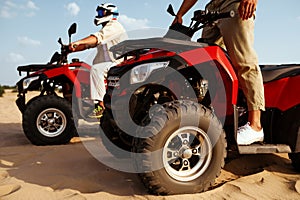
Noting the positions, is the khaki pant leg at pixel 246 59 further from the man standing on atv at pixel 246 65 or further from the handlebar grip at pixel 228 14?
the handlebar grip at pixel 228 14

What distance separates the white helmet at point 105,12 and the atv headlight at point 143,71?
3210 millimetres

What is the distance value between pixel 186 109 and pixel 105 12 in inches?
151

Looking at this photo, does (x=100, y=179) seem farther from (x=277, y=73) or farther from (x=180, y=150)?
(x=277, y=73)

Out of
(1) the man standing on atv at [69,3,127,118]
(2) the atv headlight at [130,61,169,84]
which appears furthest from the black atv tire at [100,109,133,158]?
(1) the man standing on atv at [69,3,127,118]

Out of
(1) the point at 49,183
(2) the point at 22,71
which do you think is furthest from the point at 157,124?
(2) the point at 22,71

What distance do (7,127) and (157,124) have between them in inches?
231

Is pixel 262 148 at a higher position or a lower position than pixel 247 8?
lower

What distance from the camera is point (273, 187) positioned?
3.29 meters

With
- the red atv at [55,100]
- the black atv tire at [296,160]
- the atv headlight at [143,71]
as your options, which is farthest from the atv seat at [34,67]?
the black atv tire at [296,160]

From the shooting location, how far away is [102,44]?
6148 millimetres

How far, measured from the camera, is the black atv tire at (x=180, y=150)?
285 cm

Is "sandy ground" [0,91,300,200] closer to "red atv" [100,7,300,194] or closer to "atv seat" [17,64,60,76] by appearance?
"red atv" [100,7,300,194]

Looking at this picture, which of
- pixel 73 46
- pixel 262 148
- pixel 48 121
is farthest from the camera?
pixel 48 121

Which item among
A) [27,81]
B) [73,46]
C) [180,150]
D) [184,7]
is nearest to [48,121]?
[27,81]
